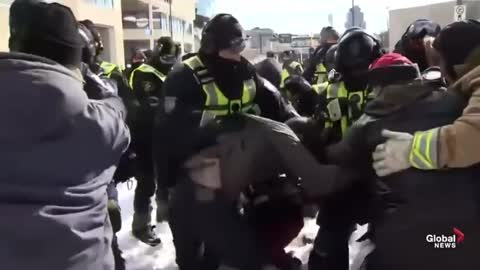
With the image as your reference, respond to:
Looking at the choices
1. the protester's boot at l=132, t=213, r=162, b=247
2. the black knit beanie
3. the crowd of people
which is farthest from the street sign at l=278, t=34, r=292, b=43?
the black knit beanie

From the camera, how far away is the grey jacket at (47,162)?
186 centimetres

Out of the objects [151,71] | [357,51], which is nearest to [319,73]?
[151,71]

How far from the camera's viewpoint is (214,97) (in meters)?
3.26

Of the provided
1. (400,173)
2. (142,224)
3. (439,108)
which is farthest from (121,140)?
(142,224)

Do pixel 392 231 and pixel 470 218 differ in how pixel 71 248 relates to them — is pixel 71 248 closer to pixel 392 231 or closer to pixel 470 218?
pixel 392 231

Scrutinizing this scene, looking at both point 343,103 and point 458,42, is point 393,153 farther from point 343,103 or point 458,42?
point 343,103

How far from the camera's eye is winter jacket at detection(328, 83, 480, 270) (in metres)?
2.07

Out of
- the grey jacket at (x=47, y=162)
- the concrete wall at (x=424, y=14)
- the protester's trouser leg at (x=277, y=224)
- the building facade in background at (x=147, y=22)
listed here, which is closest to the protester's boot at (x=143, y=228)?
the protester's trouser leg at (x=277, y=224)

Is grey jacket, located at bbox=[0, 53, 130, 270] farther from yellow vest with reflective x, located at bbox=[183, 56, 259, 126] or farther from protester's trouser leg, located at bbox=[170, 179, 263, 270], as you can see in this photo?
yellow vest with reflective x, located at bbox=[183, 56, 259, 126]

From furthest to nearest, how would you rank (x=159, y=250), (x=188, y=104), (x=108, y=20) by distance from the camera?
1. (x=108, y=20)
2. (x=159, y=250)
3. (x=188, y=104)

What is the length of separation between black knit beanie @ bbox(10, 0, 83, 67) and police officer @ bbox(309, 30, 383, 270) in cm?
159

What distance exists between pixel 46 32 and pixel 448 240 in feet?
5.42

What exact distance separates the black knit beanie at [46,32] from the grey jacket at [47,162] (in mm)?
144

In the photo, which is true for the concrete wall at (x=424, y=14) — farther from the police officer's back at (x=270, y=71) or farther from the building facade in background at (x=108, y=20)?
the building facade in background at (x=108, y=20)
